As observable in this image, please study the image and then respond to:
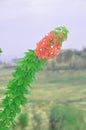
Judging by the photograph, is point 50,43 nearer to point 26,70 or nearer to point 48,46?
point 48,46

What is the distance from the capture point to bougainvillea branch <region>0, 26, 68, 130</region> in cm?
759

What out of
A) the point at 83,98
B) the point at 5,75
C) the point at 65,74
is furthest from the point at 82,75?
the point at 83,98

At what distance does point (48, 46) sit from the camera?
7586 mm

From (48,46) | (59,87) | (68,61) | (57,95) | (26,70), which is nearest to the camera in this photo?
(48,46)

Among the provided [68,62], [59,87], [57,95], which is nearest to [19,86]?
[57,95]

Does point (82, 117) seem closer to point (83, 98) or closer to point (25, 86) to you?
point (25, 86)

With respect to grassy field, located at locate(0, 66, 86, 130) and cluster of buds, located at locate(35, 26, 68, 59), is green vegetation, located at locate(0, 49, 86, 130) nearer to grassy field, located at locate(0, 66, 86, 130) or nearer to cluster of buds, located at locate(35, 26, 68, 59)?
grassy field, located at locate(0, 66, 86, 130)

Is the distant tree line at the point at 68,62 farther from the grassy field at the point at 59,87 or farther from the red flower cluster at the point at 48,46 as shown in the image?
the red flower cluster at the point at 48,46

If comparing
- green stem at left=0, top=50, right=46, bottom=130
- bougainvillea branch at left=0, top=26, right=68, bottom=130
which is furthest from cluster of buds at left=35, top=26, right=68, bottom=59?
green stem at left=0, top=50, right=46, bottom=130

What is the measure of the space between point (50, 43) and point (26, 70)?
2.04ft

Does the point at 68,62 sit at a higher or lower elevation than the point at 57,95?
higher

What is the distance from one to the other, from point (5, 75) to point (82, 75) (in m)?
13.7

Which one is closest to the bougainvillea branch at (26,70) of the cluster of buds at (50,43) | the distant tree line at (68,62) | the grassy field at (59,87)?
the cluster of buds at (50,43)

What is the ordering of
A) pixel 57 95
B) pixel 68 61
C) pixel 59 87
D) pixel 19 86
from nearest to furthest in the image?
pixel 19 86 < pixel 57 95 < pixel 59 87 < pixel 68 61
